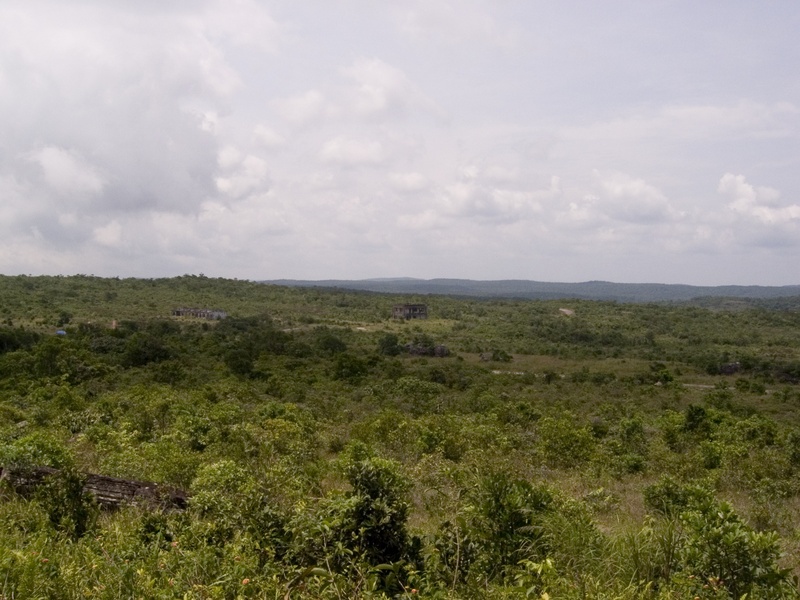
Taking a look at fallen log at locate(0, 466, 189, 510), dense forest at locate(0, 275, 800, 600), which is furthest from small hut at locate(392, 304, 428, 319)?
fallen log at locate(0, 466, 189, 510)

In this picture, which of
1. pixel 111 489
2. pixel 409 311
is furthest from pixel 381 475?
pixel 409 311

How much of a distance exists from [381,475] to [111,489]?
358cm

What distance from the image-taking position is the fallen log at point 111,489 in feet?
23.1

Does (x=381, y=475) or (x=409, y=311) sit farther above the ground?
(x=381, y=475)

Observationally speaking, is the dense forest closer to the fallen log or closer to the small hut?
the fallen log

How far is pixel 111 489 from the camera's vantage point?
23.7 ft

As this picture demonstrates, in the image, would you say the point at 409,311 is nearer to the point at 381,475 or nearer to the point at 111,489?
the point at 111,489

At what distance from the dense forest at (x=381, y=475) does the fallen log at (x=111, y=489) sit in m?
0.05

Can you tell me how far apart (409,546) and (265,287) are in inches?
3651

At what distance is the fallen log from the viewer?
23.1 ft

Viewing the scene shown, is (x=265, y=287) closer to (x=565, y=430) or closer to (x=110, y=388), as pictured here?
(x=110, y=388)

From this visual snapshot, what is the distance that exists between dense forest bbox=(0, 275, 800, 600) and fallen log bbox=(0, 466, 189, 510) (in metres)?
0.05

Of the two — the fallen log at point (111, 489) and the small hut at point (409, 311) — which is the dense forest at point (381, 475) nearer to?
the fallen log at point (111, 489)

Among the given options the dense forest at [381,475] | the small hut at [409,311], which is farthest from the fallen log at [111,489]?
the small hut at [409,311]
